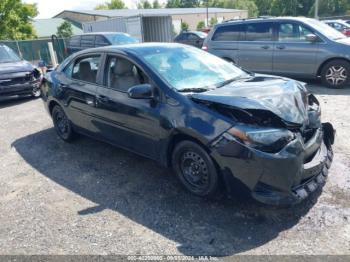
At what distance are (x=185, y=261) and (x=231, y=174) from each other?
0.87 meters

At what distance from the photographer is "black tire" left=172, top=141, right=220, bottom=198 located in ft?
10.7

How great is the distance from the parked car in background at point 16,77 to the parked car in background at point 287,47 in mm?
5103

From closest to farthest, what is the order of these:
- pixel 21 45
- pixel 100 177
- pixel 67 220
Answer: pixel 67 220 → pixel 100 177 → pixel 21 45

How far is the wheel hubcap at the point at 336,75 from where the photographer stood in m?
7.73

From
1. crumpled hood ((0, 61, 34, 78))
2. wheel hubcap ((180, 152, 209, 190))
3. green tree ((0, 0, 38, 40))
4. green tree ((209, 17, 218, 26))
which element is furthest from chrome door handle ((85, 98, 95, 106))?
green tree ((209, 17, 218, 26))

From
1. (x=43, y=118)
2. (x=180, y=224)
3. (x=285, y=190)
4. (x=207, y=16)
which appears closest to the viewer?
(x=285, y=190)

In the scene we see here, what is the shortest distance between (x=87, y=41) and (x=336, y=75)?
1014 cm

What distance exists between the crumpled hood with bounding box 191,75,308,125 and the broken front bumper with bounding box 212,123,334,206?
0.98 feet

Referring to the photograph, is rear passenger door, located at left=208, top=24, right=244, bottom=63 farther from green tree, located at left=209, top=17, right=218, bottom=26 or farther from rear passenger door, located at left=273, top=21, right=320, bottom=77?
green tree, located at left=209, top=17, right=218, bottom=26

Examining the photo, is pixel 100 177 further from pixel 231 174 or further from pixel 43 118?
pixel 43 118

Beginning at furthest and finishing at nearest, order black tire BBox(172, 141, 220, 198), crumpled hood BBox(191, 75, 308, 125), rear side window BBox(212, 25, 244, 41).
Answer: rear side window BBox(212, 25, 244, 41) < black tire BBox(172, 141, 220, 198) < crumpled hood BBox(191, 75, 308, 125)

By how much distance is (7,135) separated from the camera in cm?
630

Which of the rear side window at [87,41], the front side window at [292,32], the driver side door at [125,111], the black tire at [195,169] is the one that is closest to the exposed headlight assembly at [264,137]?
the black tire at [195,169]

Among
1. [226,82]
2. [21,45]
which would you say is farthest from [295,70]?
[21,45]
